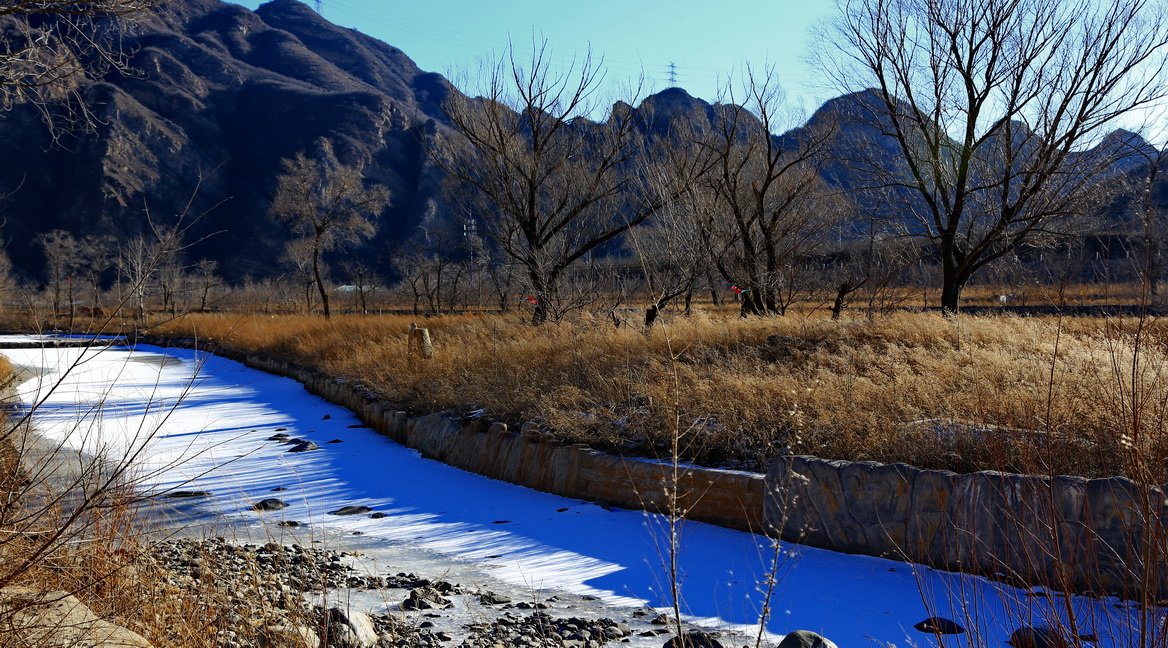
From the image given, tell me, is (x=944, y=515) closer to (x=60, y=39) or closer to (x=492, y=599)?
(x=492, y=599)

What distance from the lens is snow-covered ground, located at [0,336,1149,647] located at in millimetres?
4117

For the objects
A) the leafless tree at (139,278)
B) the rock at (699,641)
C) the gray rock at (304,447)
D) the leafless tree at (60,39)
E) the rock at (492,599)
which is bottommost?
the gray rock at (304,447)

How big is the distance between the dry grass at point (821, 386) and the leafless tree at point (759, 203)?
4.06 m

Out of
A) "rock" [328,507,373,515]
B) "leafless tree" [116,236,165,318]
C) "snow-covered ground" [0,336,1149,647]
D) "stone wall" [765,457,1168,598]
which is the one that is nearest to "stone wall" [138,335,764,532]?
"snow-covered ground" [0,336,1149,647]

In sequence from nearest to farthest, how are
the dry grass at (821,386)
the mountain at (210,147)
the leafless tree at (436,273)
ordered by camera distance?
the dry grass at (821,386), the leafless tree at (436,273), the mountain at (210,147)

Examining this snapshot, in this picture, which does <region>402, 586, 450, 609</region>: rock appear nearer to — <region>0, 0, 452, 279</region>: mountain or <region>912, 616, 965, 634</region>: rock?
<region>912, 616, 965, 634</region>: rock

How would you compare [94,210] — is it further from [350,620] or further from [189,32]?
[350,620]

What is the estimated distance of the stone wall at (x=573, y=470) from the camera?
591 centimetres

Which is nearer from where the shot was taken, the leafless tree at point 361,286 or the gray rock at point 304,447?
the gray rock at point 304,447

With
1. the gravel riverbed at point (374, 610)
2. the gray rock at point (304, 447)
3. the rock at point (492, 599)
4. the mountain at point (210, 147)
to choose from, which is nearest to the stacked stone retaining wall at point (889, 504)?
the gravel riverbed at point (374, 610)

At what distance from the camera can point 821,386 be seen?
6.80 meters

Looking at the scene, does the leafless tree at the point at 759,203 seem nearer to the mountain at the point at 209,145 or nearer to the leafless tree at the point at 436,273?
the leafless tree at the point at 436,273

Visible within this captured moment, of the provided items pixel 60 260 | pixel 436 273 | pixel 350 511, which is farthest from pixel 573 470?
pixel 436 273

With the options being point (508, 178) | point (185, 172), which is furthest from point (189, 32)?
point (508, 178)
